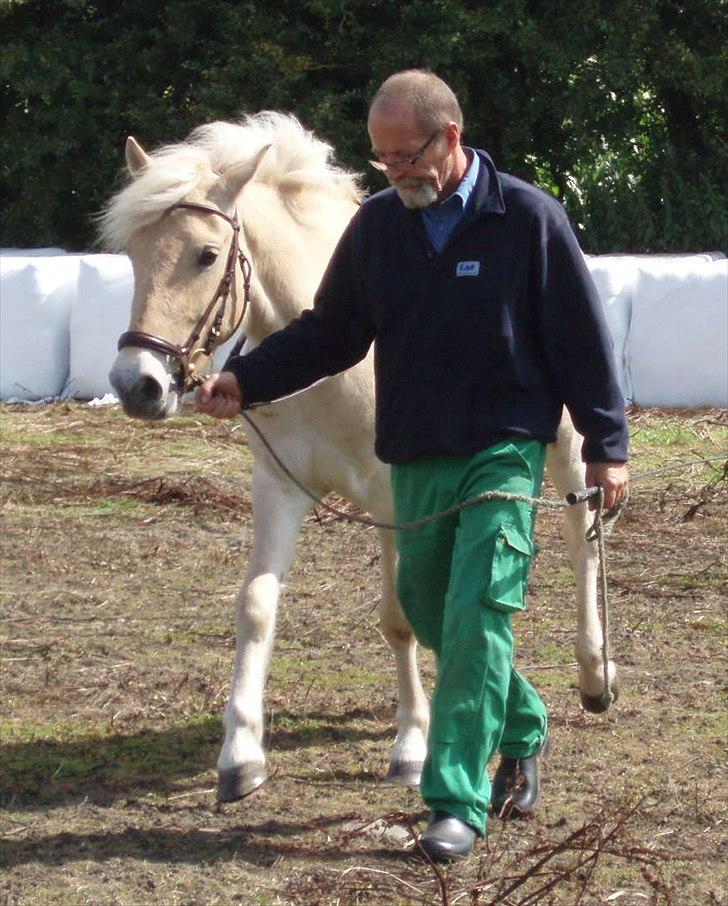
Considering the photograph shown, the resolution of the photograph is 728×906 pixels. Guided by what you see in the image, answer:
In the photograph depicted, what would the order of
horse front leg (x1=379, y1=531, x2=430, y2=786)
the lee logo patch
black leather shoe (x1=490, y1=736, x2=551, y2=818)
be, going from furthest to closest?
horse front leg (x1=379, y1=531, x2=430, y2=786), black leather shoe (x1=490, y1=736, x2=551, y2=818), the lee logo patch

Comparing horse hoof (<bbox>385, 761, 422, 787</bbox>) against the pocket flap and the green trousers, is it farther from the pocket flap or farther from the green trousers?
the pocket flap

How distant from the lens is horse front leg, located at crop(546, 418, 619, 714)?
5207 mm

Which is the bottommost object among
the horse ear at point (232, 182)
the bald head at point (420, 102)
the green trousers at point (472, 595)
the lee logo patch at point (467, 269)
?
the green trousers at point (472, 595)

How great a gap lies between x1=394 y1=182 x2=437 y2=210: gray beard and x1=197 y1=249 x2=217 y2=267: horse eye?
0.79 metres

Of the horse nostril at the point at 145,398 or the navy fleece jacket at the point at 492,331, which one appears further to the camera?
the horse nostril at the point at 145,398

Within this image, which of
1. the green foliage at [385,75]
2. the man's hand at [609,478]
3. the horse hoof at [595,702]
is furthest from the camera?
the green foliage at [385,75]

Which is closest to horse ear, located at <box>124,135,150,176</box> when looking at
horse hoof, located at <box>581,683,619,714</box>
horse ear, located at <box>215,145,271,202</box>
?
horse ear, located at <box>215,145,271,202</box>

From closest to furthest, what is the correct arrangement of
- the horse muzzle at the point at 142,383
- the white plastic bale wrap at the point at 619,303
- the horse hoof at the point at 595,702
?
the horse muzzle at the point at 142,383 < the horse hoof at the point at 595,702 < the white plastic bale wrap at the point at 619,303

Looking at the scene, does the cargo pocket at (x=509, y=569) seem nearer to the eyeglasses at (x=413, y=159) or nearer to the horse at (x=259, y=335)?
the eyeglasses at (x=413, y=159)

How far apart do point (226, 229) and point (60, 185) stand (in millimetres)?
14888

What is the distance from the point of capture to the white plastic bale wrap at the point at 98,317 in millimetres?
12055

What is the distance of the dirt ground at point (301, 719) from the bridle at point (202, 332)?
4.31 feet

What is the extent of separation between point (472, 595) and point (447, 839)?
1.95 ft

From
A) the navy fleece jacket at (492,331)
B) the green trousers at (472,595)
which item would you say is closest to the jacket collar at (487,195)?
the navy fleece jacket at (492,331)
